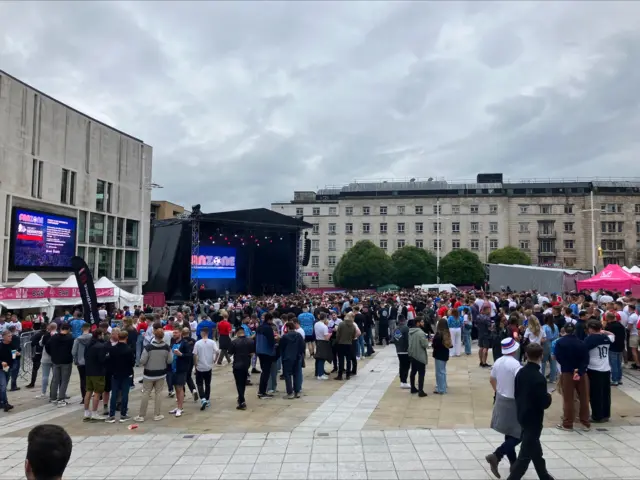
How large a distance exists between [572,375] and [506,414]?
7.70 feet

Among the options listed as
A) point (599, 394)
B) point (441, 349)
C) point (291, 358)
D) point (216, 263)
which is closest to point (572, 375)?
point (599, 394)

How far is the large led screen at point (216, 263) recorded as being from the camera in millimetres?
38344

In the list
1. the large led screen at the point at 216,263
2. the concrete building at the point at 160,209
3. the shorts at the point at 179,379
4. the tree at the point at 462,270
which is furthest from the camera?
the concrete building at the point at 160,209

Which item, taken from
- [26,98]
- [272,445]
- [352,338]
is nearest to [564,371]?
[272,445]

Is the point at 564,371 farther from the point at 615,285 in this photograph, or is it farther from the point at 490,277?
the point at 490,277

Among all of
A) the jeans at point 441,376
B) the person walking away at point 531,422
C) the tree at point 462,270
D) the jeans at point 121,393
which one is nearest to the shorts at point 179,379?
the jeans at point 121,393

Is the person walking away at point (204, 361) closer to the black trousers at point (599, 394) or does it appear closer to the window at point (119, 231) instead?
the black trousers at point (599, 394)

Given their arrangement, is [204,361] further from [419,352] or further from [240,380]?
[419,352]

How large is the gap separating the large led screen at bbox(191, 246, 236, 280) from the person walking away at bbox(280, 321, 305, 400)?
27.0 metres

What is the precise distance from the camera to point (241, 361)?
32.1 feet

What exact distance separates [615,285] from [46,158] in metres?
26.2

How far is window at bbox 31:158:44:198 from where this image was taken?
2498cm

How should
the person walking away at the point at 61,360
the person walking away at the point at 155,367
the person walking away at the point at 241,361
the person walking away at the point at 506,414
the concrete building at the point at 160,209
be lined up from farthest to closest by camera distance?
the concrete building at the point at 160,209 → the person walking away at the point at 61,360 → the person walking away at the point at 241,361 → the person walking away at the point at 155,367 → the person walking away at the point at 506,414

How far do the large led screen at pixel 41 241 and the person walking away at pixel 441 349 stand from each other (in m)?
20.7
